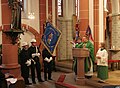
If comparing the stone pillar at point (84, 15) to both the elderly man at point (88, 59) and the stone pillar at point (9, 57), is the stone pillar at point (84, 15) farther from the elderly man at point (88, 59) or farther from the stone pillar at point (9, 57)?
the stone pillar at point (9, 57)

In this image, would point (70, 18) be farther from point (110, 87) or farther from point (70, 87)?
point (110, 87)

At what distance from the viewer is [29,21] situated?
16.8 meters

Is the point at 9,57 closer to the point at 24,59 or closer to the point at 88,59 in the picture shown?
the point at 24,59

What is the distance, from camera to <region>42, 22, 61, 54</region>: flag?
11.4 meters

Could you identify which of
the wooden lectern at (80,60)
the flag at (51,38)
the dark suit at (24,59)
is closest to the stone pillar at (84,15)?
the flag at (51,38)

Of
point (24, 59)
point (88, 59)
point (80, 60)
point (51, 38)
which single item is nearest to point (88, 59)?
point (88, 59)

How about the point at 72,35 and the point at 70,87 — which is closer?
the point at 70,87

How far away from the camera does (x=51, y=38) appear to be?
1155cm

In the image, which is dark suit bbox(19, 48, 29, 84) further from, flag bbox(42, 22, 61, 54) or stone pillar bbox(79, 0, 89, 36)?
stone pillar bbox(79, 0, 89, 36)

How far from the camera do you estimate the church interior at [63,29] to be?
30.1ft

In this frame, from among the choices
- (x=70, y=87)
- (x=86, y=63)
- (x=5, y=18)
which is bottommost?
(x=70, y=87)

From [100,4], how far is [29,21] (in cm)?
467

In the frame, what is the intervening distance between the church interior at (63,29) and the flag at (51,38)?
17 cm

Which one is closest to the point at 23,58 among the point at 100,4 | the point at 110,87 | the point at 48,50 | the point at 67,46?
the point at 48,50
